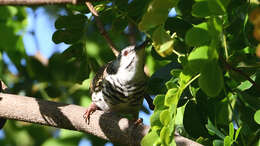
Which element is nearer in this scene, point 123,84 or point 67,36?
point 67,36

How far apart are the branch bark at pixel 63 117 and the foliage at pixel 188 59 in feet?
0.89

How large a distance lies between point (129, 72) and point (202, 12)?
166 cm

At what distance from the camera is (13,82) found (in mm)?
4367

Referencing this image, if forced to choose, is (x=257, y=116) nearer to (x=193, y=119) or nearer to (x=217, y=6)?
(x=193, y=119)

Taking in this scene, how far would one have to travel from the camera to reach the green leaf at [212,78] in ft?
4.34

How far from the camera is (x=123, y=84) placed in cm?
306

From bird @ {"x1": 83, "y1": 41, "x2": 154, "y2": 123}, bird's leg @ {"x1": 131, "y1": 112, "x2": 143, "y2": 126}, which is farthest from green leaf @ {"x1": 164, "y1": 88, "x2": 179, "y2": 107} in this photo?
bird @ {"x1": 83, "y1": 41, "x2": 154, "y2": 123}

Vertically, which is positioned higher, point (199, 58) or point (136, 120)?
point (199, 58)

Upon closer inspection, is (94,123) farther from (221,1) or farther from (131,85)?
(221,1)

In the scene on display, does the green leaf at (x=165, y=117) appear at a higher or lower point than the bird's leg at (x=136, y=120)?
higher

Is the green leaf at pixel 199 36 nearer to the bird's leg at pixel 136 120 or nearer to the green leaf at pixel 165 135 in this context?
the green leaf at pixel 165 135

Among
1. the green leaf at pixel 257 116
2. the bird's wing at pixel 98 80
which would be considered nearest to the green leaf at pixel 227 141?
the green leaf at pixel 257 116

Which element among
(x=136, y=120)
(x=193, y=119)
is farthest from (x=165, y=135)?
(x=136, y=120)

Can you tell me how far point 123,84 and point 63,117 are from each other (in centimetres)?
67
